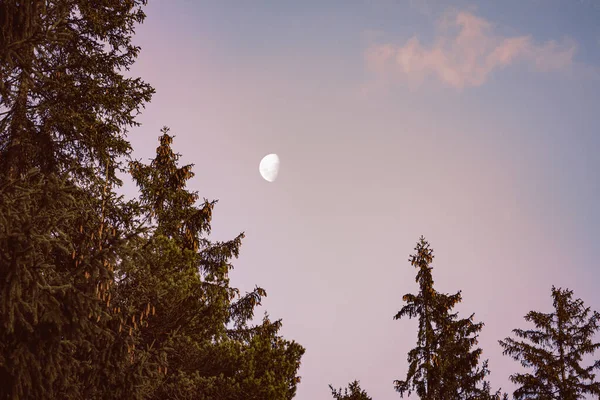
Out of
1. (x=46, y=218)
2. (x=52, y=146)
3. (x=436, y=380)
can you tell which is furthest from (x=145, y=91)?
(x=436, y=380)

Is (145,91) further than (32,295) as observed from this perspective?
Yes

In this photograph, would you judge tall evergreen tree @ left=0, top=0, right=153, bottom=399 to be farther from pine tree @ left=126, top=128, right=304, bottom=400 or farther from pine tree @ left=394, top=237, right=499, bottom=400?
pine tree @ left=394, top=237, right=499, bottom=400

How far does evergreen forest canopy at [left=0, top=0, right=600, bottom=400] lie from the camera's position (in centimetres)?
719

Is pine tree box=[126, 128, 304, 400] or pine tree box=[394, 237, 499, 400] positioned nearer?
pine tree box=[126, 128, 304, 400]

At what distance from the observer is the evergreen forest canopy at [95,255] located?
23.6 ft

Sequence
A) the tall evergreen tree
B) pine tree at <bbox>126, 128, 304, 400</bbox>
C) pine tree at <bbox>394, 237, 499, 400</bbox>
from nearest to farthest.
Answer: the tall evergreen tree, pine tree at <bbox>126, 128, 304, 400</bbox>, pine tree at <bbox>394, 237, 499, 400</bbox>

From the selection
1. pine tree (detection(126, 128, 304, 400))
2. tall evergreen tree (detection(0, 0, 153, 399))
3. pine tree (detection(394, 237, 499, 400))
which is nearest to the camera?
tall evergreen tree (detection(0, 0, 153, 399))

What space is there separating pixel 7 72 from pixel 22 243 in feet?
10.9

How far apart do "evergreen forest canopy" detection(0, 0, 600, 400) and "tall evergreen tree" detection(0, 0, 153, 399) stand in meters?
0.02

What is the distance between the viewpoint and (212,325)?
15.6m

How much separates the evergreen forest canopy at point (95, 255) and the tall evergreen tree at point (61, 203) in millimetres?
24

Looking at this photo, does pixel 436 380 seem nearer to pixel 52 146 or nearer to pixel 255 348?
pixel 255 348

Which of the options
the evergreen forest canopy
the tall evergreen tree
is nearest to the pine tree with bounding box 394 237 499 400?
the evergreen forest canopy

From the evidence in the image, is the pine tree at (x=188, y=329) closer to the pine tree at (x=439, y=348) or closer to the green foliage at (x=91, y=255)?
the green foliage at (x=91, y=255)
